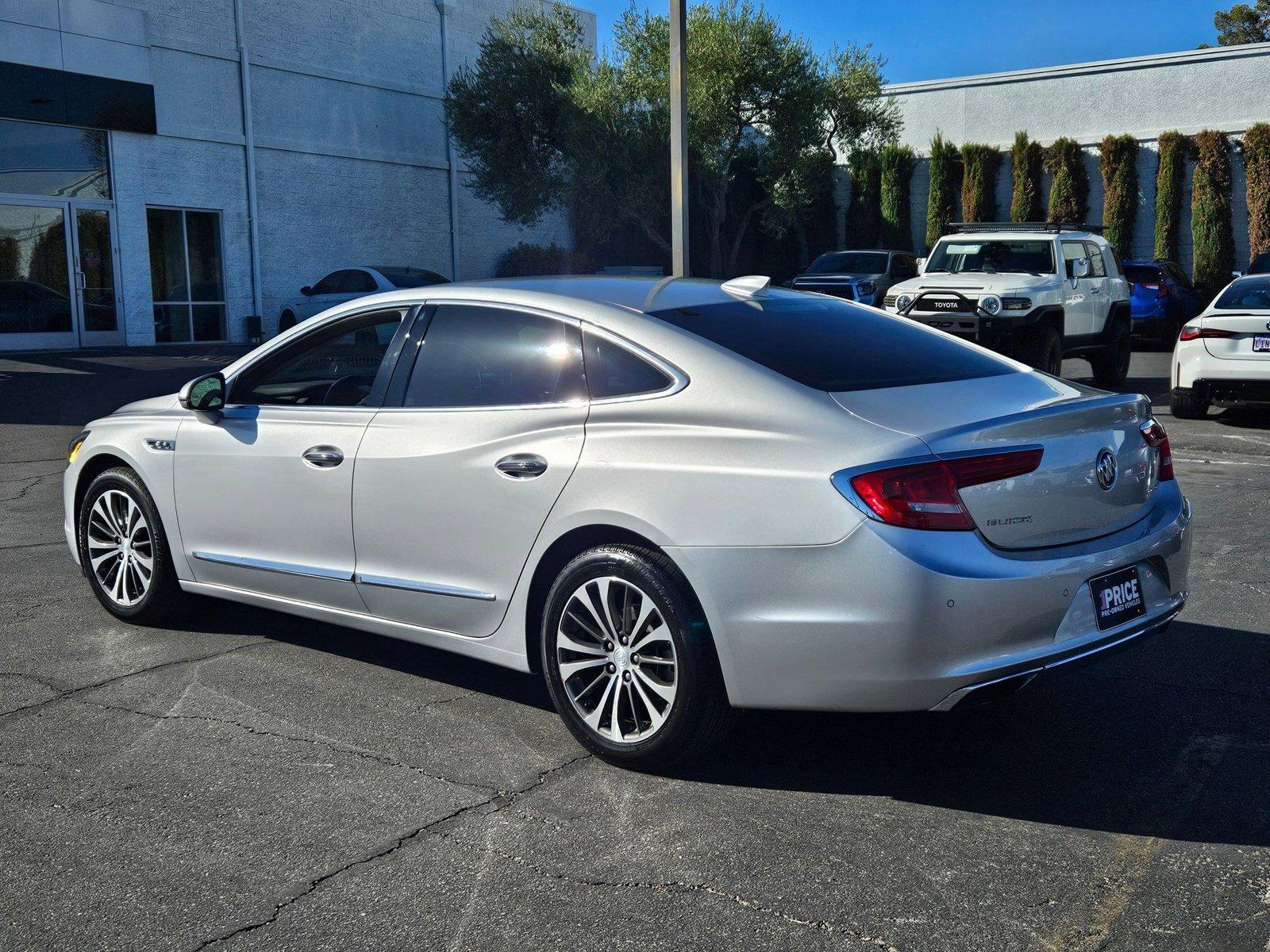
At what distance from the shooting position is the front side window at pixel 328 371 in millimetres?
5121

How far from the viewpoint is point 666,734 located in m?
3.94

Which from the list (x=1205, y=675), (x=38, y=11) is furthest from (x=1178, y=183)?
(x=1205, y=675)

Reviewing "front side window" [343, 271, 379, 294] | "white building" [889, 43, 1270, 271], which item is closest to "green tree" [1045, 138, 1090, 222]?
"white building" [889, 43, 1270, 271]

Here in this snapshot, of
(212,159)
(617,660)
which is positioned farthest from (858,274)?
(617,660)

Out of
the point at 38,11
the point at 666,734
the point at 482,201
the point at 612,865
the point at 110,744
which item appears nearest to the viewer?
the point at 612,865

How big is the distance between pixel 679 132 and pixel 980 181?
18.9 m

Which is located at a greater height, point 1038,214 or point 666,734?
point 1038,214

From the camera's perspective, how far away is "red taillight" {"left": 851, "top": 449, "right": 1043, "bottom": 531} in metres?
3.58

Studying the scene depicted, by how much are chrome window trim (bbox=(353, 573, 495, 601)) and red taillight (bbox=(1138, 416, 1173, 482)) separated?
228 centimetres

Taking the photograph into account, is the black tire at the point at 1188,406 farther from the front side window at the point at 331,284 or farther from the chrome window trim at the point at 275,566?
the front side window at the point at 331,284

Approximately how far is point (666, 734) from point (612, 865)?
0.60 metres

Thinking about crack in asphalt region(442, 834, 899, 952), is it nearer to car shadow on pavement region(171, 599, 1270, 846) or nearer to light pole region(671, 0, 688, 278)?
car shadow on pavement region(171, 599, 1270, 846)

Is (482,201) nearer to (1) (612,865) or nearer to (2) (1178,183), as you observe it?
(2) (1178,183)

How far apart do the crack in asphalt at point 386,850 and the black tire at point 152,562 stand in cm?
243
